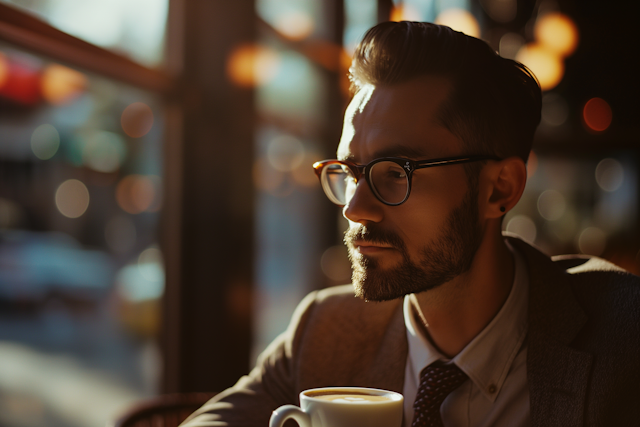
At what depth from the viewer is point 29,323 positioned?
8.27 m

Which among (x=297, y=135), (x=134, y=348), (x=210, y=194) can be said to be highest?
(x=297, y=135)

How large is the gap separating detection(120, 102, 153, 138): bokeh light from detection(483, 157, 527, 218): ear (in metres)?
1.81

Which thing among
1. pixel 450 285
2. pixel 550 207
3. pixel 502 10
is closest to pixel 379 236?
pixel 450 285

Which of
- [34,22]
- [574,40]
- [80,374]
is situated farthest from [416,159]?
[80,374]

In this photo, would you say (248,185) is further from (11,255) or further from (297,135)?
(11,255)

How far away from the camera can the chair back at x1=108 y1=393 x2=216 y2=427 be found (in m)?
1.47

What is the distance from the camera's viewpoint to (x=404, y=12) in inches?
176

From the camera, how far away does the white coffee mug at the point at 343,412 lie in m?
0.82

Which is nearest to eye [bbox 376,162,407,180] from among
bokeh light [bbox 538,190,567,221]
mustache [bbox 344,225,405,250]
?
mustache [bbox 344,225,405,250]

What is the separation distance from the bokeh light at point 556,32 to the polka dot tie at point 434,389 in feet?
13.3

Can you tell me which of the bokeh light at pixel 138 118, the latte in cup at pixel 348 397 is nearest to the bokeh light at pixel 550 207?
the bokeh light at pixel 138 118

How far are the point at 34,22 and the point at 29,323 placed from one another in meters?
7.75

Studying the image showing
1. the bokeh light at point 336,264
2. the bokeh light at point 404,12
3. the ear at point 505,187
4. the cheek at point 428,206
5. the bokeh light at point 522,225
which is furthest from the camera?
the bokeh light at point 522,225

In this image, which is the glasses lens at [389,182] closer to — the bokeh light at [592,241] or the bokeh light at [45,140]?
the bokeh light at [45,140]
